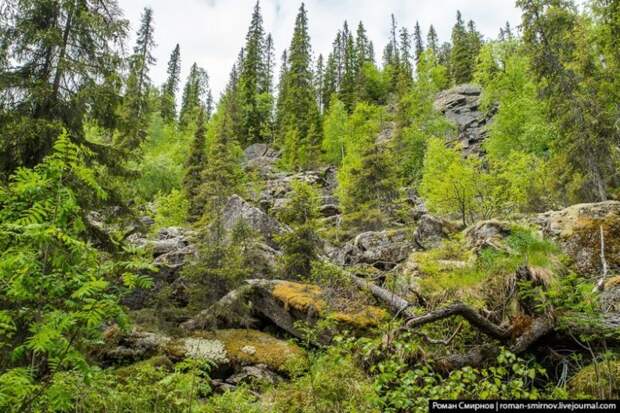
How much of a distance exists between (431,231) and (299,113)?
34531 millimetres

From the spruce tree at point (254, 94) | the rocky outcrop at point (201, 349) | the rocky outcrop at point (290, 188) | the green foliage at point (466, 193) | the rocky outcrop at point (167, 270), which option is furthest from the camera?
the spruce tree at point (254, 94)

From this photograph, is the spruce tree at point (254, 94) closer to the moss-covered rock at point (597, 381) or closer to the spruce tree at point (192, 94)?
the spruce tree at point (192, 94)

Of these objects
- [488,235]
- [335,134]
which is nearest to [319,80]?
[335,134]

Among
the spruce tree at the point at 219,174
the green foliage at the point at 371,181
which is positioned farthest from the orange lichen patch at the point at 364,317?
the spruce tree at the point at 219,174

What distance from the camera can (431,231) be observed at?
13.5 meters

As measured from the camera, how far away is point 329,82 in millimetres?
59719

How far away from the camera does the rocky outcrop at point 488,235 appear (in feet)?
28.0

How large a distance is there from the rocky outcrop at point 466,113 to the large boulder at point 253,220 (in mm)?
24815

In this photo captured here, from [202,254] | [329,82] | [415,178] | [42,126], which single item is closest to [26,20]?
[42,126]

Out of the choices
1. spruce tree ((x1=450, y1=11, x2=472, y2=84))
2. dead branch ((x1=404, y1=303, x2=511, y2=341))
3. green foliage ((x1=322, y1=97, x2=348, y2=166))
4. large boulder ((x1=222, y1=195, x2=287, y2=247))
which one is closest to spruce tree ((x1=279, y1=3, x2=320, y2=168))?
green foliage ((x1=322, y1=97, x2=348, y2=166))

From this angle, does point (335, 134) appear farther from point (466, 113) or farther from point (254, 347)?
point (254, 347)

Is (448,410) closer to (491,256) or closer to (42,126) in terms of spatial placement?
(491,256)

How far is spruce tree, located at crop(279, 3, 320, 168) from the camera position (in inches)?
1619

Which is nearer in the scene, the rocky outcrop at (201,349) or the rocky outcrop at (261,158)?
the rocky outcrop at (201,349)
